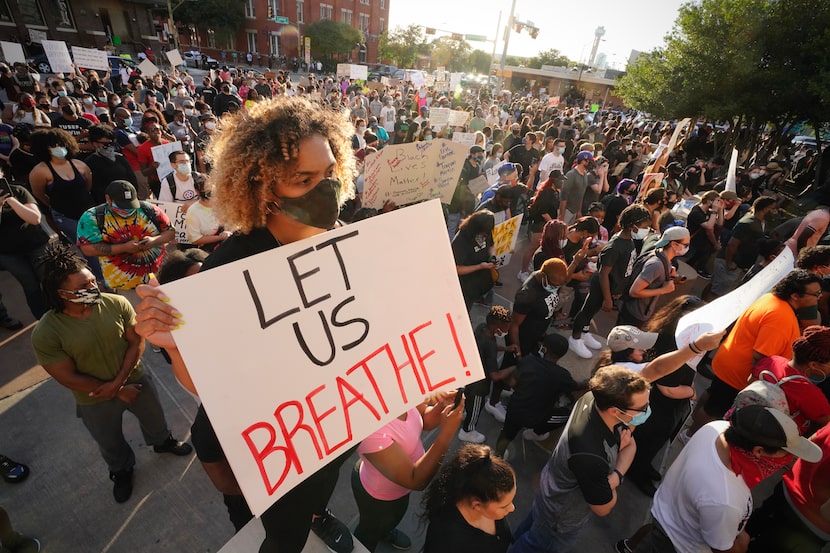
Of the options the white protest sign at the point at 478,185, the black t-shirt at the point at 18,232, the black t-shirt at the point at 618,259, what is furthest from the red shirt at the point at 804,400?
the black t-shirt at the point at 18,232

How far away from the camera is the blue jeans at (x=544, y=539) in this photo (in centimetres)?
248

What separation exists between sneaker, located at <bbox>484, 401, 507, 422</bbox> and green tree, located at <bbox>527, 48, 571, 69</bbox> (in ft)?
285

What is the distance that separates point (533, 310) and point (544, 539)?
2005 millimetres

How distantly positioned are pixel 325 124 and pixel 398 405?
1.14 metres

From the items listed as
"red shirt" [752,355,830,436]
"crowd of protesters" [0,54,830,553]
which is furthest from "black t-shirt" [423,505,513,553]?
→ "red shirt" [752,355,830,436]

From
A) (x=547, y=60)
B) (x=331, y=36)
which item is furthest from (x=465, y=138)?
(x=547, y=60)

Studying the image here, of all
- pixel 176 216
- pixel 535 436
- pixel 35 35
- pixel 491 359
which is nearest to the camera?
pixel 491 359

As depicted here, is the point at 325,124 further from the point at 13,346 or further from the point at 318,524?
the point at 13,346

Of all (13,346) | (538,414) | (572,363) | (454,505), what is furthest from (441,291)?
(13,346)

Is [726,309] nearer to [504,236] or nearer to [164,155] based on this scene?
[504,236]

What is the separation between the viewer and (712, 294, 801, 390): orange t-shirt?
312cm

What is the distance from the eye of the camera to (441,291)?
1636 mm

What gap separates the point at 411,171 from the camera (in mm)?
5688

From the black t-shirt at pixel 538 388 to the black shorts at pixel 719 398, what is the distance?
1.56 m
